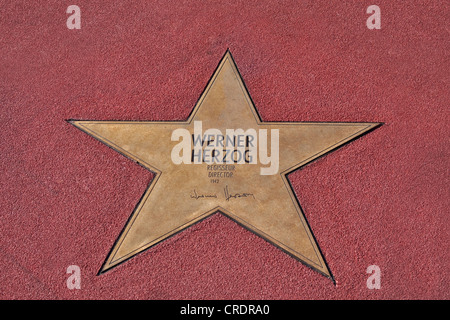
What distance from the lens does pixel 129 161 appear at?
4266 mm

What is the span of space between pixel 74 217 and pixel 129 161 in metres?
0.98

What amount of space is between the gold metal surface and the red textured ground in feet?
0.46

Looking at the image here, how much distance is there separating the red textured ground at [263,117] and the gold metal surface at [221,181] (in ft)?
0.46

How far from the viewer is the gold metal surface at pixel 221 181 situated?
4.05m

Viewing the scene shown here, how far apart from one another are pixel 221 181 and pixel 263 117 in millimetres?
1013
